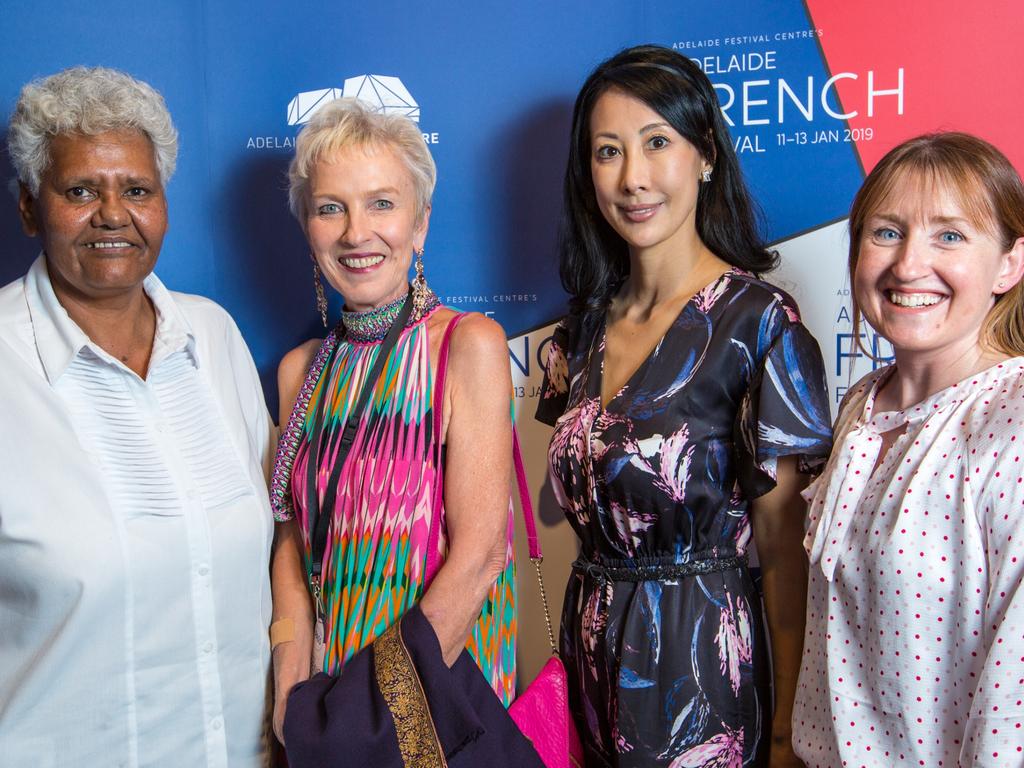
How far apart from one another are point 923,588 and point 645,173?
865 millimetres

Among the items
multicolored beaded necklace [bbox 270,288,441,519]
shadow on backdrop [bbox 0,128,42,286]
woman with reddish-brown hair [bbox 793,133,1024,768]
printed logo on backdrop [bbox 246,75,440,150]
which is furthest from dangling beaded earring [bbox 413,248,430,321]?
shadow on backdrop [bbox 0,128,42,286]

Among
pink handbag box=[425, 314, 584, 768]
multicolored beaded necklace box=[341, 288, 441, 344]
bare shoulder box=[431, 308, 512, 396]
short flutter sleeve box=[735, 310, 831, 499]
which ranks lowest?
pink handbag box=[425, 314, 584, 768]

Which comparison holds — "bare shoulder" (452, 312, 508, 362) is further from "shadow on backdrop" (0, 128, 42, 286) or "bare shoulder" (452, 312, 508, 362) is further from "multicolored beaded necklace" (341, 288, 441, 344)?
"shadow on backdrop" (0, 128, 42, 286)

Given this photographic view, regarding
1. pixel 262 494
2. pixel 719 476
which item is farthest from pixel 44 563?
pixel 719 476

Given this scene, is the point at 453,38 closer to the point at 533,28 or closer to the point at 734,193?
the point at 533,28

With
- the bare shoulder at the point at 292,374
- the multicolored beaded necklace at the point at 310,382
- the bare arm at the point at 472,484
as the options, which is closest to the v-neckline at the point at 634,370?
the bare arm at the point at 472,484

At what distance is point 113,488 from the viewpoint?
152 cm

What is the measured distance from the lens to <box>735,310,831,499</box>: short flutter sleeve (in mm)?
1565

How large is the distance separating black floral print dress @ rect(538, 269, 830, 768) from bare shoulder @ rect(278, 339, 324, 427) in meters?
0.58

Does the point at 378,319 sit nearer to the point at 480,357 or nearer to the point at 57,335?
the point at 480,357

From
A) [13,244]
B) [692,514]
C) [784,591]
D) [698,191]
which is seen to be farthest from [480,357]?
[13,244]

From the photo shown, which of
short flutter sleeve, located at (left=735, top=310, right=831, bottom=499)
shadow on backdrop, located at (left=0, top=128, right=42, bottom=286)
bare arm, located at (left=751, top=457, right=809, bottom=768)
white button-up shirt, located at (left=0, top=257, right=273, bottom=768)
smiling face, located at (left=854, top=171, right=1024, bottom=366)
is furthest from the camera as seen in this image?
shadow on backdrop, located at (left=0, top=128, right=42, bottom=286)

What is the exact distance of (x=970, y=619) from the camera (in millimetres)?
1238

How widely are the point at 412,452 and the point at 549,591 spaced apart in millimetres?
860
